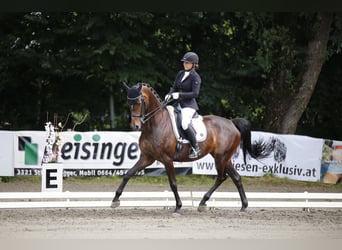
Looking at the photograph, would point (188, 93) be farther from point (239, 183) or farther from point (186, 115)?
point (239, 183)

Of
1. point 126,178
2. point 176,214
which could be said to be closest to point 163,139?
point 126,178

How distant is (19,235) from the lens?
7.25m

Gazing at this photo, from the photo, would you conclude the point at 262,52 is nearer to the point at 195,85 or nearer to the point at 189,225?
the point at 195,85

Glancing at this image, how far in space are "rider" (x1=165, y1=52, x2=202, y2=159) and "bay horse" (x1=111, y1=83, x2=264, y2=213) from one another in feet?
0.59

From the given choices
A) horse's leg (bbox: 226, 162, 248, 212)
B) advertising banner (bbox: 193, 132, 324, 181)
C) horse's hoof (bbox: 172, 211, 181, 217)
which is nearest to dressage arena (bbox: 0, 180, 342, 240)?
horse's hoof (bbox: 172, 211, 181, 217)

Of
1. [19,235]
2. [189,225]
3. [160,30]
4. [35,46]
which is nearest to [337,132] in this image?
[160,30]

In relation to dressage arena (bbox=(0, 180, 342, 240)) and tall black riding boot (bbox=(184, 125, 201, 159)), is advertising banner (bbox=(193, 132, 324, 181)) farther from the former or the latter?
tall black riding boot (bbox=(184, 125, 201, 159))

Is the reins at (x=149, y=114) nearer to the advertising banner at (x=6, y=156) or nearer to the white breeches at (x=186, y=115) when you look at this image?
the white breeches at (x=186, y=115)

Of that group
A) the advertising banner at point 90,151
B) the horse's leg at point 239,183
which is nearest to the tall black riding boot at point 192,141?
the horse's leg at point 239,183

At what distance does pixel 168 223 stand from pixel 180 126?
1706 millimetres

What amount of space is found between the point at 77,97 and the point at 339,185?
8.61 metres

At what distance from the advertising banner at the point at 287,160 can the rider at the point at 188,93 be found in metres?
6.64

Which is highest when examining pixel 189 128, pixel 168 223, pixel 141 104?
pixel 141 104

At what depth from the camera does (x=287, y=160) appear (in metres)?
16.4
